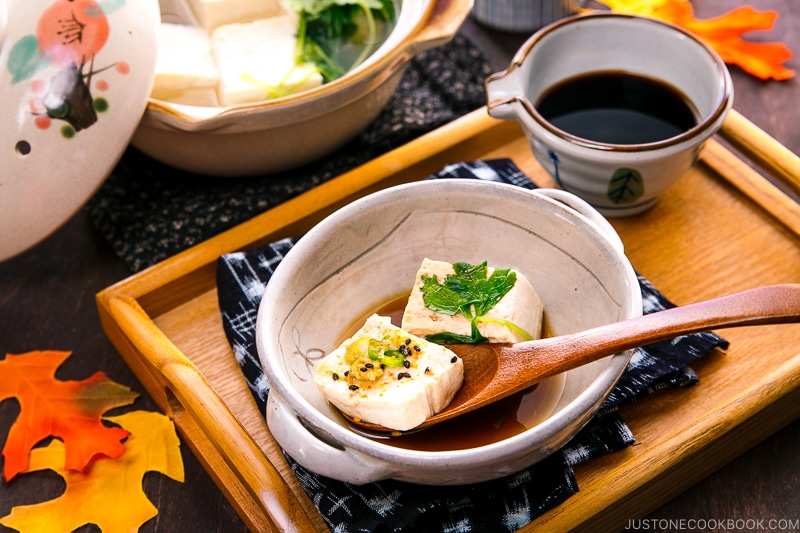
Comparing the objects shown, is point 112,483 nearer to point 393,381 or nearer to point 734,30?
point 393,381

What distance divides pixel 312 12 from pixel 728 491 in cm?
116

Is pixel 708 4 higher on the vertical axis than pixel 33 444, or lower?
higher

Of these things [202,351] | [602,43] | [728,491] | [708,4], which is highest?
[602,43]

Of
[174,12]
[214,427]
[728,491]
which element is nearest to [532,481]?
[728,491]

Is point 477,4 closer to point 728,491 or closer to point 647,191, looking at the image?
point 647,191

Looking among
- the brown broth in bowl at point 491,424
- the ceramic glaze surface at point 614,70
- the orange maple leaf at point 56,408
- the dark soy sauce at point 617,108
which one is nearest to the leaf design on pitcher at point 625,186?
the ceramic glaze surface at point 614,70

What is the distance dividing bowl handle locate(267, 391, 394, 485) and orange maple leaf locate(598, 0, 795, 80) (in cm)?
135

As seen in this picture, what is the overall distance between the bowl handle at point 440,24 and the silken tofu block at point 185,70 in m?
0.39

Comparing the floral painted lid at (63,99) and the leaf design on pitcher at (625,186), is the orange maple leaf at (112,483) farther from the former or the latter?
the leaf design on pitcher at (625,186)

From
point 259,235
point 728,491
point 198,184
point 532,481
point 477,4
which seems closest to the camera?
point 532,481

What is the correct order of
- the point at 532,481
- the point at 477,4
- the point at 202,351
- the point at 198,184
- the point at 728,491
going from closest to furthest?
the point at 532,481
the point at 728,491
the point at 202,351
the point at 198,184
the point at 477,4

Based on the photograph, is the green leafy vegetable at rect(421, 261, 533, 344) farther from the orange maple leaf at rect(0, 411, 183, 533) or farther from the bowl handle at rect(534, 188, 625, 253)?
the orange maple leaf at rect(0, 411, 183, 533)

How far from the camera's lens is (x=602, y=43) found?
1543mm

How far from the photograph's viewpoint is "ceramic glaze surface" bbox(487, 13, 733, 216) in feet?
4.37
